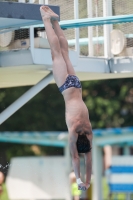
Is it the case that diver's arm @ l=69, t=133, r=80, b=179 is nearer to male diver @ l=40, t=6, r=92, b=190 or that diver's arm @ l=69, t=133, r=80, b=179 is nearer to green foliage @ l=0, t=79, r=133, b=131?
male diver @ l=40, t=6, r=92, b=190

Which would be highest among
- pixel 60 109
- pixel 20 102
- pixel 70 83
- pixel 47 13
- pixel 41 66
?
pixel 47 13

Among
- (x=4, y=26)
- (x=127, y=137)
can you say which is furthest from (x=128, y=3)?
(x=127, y=137)

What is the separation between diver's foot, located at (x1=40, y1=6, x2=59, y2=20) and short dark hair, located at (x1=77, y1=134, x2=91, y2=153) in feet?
5.29

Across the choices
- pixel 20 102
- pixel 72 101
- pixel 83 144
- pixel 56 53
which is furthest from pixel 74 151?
pixel 20 102

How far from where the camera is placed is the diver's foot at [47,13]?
8.46 meters

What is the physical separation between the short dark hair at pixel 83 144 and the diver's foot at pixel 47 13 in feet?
5.29

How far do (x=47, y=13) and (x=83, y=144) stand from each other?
1772mm

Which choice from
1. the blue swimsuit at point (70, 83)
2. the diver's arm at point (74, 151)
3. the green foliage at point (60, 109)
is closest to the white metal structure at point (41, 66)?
the blue swimsuit at point (70, 83)

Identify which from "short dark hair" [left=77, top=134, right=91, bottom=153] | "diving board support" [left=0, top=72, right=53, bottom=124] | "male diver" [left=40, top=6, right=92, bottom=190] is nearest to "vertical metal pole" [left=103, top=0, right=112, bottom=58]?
"diving board support" [left=0, top=72, right=53, bottom=124]

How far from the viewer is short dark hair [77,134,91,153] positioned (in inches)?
318

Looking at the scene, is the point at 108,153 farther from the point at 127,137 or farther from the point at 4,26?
the point at 4,26

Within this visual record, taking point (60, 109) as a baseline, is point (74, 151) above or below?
above

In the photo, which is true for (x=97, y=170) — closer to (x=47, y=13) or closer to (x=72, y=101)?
(x=72, y=101)

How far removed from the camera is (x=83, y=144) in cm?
809
